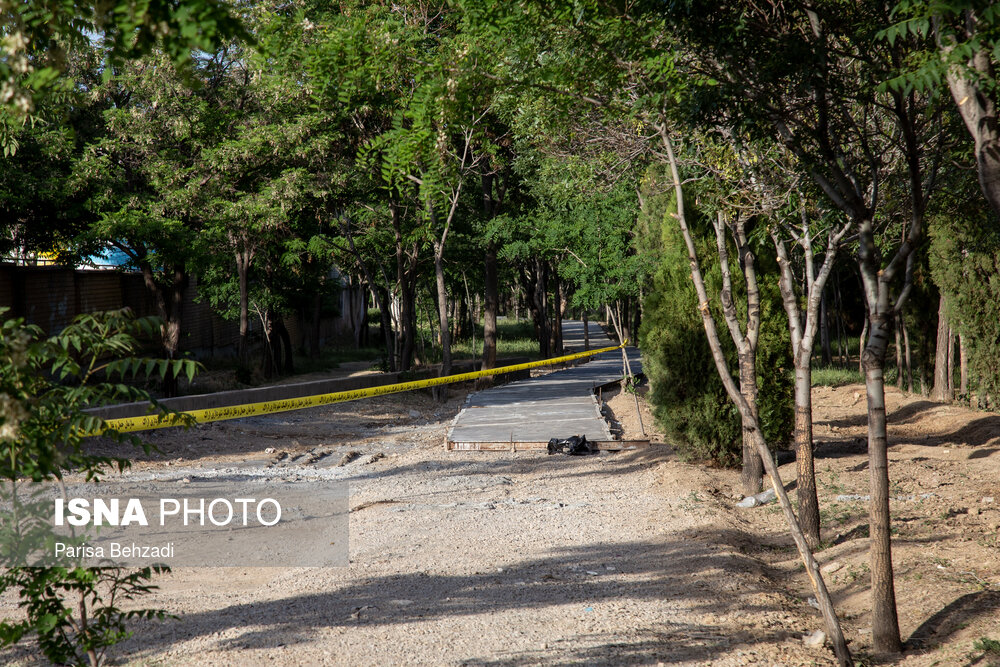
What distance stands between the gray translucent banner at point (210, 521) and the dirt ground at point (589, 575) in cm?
39

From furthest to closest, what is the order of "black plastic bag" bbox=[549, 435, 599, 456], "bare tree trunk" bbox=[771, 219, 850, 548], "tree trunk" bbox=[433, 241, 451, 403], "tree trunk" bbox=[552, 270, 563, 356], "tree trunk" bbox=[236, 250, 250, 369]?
1. "tree trunk" bbox=[552, 270, 563, 356]
2. "tree trunk" bbox=[236, 250, 250, 369]
3. "tree trunk" bbox=[433, 241, 451, 403]
4. "black plastic bag" bbox=[549, 435, 599, 456]
5. "bare tree trunk" bbox=[771, 219, 850, 548]

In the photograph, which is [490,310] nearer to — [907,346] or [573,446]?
[907,346]

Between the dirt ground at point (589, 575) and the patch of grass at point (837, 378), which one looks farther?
the patch of grass at point (837, 378)

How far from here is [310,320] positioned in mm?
35906

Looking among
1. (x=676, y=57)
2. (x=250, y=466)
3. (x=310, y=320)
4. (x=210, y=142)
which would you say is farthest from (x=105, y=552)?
(x=310, y=320)

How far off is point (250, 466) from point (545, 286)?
2206 centimetres

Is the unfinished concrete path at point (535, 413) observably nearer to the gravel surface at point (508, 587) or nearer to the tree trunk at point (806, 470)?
the gravel surface at point (508, 587)

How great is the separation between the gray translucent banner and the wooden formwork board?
2752 mm

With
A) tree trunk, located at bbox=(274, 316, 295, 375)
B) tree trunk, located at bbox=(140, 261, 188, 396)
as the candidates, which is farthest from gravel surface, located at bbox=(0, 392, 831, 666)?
tree trunk, located at bbox=(274, 316, 295, 375)

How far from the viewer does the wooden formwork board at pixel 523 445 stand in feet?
43.3

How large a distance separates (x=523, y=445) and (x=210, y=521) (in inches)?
221

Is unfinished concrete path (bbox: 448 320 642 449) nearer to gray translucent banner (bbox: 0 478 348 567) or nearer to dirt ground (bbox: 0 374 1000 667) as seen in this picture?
dirt ground (bbox: 0 374 1000 667)

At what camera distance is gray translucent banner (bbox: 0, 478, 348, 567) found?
304 inches

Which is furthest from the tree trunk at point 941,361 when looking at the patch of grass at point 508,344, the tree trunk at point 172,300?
the tree trunk at point 172,300
